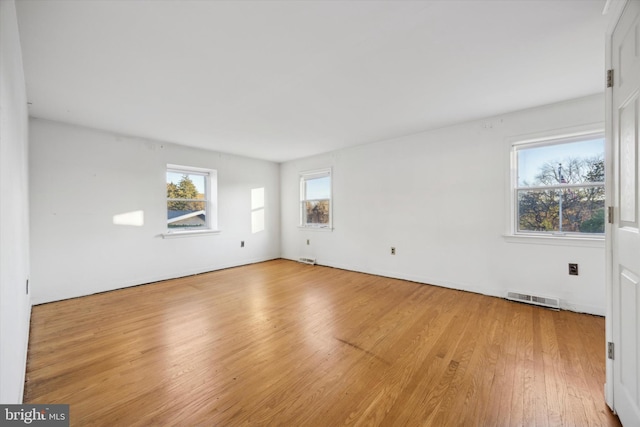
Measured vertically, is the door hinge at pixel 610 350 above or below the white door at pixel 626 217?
below

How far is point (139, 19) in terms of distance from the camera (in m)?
1.61

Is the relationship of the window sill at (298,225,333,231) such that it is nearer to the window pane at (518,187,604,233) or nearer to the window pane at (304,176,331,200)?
the window pane at (304,176,331,200)

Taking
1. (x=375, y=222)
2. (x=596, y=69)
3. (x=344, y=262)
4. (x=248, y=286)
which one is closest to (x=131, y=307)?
(x=248, y=286)

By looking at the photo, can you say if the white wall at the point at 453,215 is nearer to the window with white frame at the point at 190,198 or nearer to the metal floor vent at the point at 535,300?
the metal floor vent at the point at 535,300

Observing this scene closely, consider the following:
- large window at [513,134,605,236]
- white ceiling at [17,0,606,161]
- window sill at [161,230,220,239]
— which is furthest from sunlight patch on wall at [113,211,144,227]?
large window at [513,134,605,236]

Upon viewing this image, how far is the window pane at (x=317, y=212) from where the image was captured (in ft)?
17.9

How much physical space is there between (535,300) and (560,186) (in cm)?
138

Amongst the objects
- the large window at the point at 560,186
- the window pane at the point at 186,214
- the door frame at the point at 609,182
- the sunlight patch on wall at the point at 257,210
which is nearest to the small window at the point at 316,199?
the sunlight patch on wall at the point at 257,210

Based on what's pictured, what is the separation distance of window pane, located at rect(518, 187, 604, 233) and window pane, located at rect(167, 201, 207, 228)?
205 inches

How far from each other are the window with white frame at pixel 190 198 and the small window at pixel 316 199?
1894 mm

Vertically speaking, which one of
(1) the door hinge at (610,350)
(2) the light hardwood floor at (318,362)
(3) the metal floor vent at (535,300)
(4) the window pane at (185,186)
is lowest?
(2) the light hardwood floor at (318,362)

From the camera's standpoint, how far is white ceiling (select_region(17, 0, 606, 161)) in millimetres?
1579

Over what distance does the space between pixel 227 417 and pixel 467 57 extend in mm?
3033

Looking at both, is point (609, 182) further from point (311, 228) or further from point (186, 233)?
point (186, 233)
